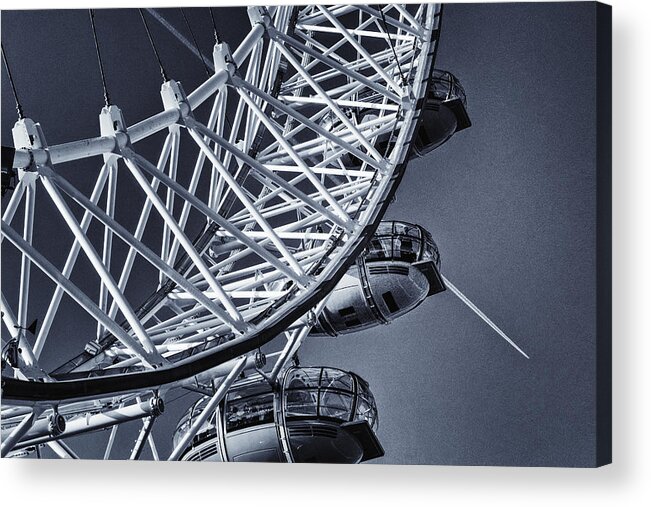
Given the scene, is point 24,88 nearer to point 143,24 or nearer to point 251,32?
point 143,24

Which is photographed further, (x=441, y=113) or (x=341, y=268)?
(x=341, y=268)

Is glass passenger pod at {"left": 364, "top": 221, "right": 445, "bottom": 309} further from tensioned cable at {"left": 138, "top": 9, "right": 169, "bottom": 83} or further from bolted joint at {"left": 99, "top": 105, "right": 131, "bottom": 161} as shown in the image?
bolted joint at {"left": 99, "top": 105, "right": 131, "bottom": 161}

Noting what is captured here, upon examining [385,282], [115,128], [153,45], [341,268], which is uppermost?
[153,45]

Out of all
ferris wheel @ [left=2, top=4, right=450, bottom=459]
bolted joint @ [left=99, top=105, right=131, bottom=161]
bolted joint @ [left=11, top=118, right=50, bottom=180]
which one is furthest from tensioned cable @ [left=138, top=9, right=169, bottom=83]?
bolted joint @ [left=11, top=118, right=50, bottom=180]

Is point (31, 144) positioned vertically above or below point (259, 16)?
below

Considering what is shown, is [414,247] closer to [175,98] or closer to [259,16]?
[175,98]

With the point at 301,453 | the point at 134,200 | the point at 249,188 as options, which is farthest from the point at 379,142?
the point at 301,453

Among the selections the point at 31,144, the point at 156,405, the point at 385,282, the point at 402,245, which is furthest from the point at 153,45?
the point at 156,405
